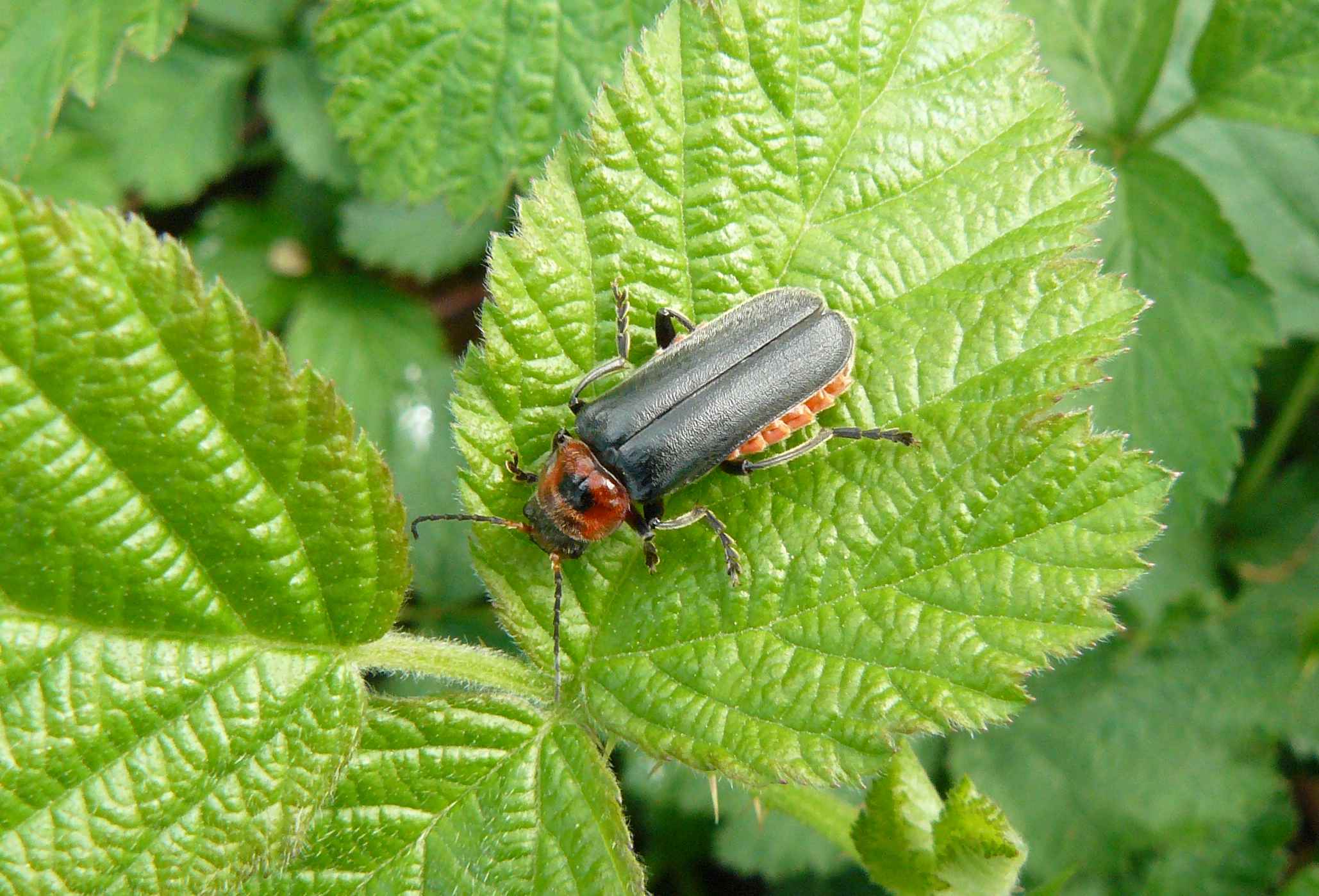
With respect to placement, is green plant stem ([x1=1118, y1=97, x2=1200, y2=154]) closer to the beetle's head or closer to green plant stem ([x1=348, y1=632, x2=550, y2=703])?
the beetle's head

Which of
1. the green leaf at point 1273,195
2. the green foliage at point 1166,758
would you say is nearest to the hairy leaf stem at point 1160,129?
the green leaf at point 1273,195

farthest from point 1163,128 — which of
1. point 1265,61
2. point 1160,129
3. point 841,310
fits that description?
point 841,310

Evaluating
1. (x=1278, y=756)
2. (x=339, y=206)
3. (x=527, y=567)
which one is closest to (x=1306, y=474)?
(x=1278, y=756)

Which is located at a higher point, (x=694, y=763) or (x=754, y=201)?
(x=754, y=201)

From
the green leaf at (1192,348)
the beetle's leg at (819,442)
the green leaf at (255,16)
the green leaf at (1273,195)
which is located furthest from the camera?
the green leaf at (255,16)

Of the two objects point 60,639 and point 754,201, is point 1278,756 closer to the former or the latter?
point 754,201

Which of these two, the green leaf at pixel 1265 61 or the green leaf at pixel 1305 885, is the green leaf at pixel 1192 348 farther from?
the green leaf at pixel 1305 885

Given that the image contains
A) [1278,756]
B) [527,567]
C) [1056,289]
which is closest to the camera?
[1056,289]
